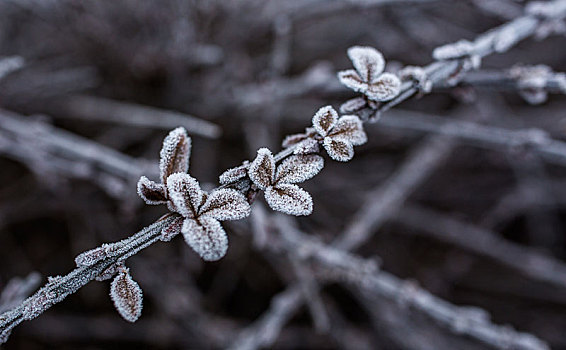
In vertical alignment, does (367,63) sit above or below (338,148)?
above

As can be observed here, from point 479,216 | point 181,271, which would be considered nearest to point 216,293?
point 181,271

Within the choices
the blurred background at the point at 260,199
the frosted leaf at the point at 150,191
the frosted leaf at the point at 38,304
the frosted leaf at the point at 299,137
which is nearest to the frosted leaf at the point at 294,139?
the frosted leaf at the point at 299,137

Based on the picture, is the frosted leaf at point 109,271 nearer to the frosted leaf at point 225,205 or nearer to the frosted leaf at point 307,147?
the frosted leaf at point 225,205

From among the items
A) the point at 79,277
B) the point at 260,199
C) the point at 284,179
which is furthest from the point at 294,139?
the point at 260,199

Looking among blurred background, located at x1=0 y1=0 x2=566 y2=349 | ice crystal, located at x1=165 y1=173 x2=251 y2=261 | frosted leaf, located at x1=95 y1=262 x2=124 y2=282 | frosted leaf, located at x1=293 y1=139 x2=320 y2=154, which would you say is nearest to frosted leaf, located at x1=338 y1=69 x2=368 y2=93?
frosted leaf, located at x1=293 y1=139 x2=320 y2=154

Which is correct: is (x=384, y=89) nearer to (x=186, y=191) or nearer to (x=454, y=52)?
(x=454, y=52)

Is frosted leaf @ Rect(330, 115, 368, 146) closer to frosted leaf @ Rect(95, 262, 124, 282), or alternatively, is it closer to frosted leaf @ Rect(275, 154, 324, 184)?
frosted leaf @ Rect(275, 154, 324, 184)
